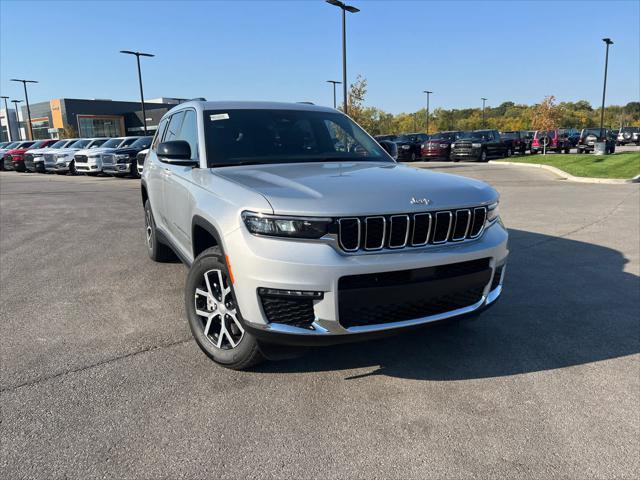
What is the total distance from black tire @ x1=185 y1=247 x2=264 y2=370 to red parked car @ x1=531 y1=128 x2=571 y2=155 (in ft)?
110

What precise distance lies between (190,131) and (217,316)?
186cm

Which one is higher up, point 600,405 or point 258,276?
point 258,276

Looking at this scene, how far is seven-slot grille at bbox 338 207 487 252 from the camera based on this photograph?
2682mm

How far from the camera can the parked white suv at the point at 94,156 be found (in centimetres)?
2138

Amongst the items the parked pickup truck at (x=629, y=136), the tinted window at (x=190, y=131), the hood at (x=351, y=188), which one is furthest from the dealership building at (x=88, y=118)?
the hood at (x=351, y=188)

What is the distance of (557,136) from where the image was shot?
3466 centimetres

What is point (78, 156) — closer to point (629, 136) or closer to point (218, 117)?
point (218, 117)

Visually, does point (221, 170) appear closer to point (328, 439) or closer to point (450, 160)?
point (328, 439)

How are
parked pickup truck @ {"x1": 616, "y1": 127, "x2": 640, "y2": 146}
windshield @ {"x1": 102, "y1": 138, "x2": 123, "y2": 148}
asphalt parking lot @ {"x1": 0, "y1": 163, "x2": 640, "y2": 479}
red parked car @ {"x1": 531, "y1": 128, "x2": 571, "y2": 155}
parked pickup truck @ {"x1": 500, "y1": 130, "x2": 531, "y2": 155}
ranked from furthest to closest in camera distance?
1. parked pickup truck @ {"x1": 616, "y1": 127, "x2": 640, "y2": 146}
2. red parked car @ {"x1": 531, "y1": 128, "x2": 571, "y2": 155}
3. parked pickup truck @ {"x1": 500, "y1": 130, "x2": 531, "y2": 155}
4. windshield @ {"x1": 102, "y1": 138, "x2": 123, "y2": 148}
5. asphalt parking lot @ {"x1": 0, "y1": 163, "x2": 640, "y2": 479}

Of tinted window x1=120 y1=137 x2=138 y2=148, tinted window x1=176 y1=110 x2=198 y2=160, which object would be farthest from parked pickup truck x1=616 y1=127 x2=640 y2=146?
tinted window x1=176 y1=110 x2=198 y2=160

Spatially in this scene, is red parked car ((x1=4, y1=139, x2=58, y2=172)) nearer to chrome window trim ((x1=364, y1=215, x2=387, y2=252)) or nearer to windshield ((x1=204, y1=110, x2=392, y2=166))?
windshield ((x1=204, y1=110, x2=392, y2=166))

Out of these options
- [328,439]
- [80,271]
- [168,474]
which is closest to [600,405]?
[328,439]

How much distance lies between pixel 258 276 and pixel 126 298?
2.63 meters

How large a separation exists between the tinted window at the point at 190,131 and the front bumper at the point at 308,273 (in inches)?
59.2
